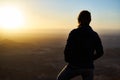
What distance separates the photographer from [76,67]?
398 centimetres

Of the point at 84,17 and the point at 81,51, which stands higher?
the point at 84,17

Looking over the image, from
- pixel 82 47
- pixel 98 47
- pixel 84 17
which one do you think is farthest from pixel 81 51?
pixel 84 17

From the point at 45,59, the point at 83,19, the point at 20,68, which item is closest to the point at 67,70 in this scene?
the point at 83,19

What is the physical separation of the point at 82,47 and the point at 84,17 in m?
0.43

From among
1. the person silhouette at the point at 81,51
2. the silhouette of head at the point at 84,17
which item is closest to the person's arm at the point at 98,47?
the person silhouette at the point at 81,51

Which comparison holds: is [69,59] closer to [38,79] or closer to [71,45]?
[71,45]

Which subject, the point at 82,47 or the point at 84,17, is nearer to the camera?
the point at 82,47

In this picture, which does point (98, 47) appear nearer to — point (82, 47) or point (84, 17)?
point (82, 47)

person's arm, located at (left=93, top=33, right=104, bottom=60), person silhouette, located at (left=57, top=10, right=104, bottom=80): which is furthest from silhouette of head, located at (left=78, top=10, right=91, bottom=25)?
person's arm, located at (left=93, top=33, right=104, bottom=60)

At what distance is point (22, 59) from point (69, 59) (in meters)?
125

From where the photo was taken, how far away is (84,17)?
417 cm

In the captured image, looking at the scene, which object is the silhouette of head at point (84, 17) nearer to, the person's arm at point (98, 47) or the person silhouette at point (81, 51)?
the person silhouette at point (81, 51)

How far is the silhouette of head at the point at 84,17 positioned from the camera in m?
4.16

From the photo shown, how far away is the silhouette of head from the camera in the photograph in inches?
164
